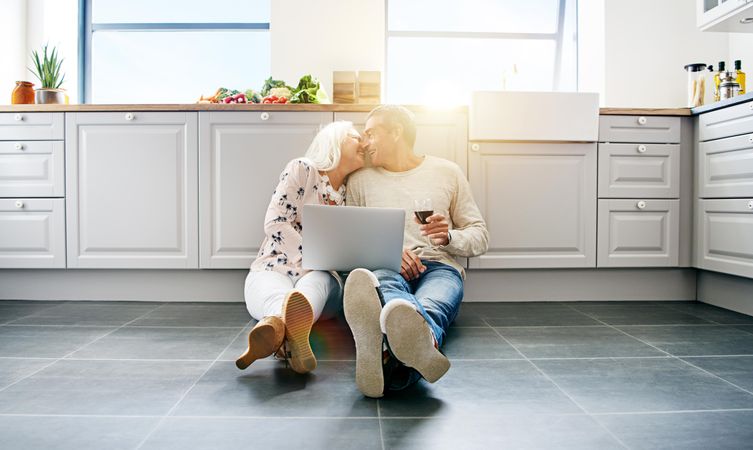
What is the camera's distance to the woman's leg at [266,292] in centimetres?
171

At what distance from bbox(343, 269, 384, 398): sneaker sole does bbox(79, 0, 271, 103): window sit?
3.08 m

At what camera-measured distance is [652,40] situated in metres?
3.56

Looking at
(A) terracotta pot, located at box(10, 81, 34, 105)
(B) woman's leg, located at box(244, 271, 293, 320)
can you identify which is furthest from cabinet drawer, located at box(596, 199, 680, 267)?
(A) terracotta pot, located at box(10, 81, 34, 105)

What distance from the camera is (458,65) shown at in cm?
417

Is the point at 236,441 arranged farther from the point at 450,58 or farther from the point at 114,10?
the point at 114,10

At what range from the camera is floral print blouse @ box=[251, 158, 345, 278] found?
212 cm

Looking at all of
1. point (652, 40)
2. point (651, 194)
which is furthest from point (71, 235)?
point (652, 40)

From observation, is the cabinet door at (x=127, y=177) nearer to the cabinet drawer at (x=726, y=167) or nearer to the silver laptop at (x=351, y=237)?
the silver laptop at (x=351, y=237)

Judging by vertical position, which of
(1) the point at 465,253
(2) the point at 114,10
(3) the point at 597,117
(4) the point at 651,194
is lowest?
(1) the point at 465,253

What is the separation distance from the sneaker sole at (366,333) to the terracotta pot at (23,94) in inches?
99.6

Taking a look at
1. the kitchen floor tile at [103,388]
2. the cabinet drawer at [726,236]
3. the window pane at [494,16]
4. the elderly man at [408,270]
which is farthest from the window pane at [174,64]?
the cabinet drawer at [726,236]

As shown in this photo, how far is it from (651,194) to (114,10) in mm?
3804

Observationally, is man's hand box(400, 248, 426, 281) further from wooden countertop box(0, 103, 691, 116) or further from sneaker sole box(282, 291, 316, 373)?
wooden countertop box(0, 103, 691, 116)

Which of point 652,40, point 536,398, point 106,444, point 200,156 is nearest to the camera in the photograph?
point 106,444
